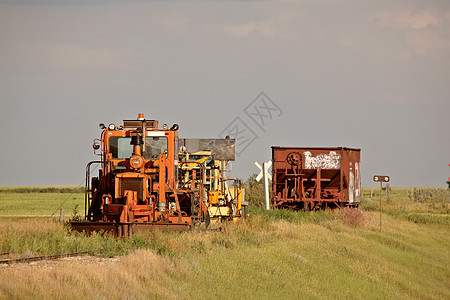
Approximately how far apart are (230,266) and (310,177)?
59.1 feet

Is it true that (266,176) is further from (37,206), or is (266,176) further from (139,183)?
(37,206)

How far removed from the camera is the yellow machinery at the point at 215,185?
25.9 metres

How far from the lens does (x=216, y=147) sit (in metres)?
29.4

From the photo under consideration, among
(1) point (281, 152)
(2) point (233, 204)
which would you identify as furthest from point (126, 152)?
(1) point (281, 152)

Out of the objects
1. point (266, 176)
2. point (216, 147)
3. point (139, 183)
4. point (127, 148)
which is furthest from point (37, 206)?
point (139, 183)

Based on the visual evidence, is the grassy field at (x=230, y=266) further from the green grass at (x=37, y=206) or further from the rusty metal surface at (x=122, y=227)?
the green grass at (x=37, y=206)

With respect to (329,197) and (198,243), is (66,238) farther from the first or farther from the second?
(329,197)

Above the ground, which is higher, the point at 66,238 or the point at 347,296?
the point at 66,238

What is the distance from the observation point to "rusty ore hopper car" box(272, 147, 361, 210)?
3353 centimetres

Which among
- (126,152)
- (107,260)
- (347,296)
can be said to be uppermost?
(126,152)

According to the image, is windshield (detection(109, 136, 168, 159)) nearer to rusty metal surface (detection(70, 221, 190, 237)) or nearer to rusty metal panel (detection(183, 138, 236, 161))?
rusty metal surface (detection(70, 221, 190, 237))

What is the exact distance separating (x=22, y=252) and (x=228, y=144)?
15.1m

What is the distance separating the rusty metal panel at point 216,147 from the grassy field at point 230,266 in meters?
4.19

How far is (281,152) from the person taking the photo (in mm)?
34125
